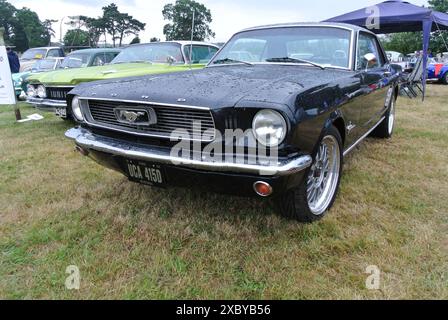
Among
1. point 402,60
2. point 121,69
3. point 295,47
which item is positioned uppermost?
point 295,47

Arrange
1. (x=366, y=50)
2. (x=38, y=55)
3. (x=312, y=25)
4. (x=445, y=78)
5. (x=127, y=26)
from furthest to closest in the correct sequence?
(x=127, y=26), (x=445, y=78), (x=38, y=55), (x=366, y=50), (x=312, y=25)

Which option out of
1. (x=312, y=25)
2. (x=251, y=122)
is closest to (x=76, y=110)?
(x=251, y=122)

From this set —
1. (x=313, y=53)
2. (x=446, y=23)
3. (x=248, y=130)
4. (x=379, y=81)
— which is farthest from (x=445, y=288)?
(x=446, y=23)

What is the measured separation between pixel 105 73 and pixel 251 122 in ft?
12.1

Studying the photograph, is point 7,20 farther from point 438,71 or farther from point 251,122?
point 251,122

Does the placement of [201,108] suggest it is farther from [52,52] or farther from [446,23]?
[52,52]

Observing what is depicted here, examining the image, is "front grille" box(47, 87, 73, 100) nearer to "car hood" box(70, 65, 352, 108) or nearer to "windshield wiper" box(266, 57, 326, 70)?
"car hood" box(70, 65, 352, 108)

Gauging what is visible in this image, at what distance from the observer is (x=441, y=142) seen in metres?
4.64

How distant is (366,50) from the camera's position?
3582mm

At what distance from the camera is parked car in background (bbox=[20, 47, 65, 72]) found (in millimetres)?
12070

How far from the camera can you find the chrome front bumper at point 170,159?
186 centimetres

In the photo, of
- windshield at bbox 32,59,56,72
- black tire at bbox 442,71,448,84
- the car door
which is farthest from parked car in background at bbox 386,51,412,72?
windshield at bbox 32,59,56,72

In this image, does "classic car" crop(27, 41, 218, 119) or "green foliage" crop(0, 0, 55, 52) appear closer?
"classic car" crop(27, 41, 218, 119)

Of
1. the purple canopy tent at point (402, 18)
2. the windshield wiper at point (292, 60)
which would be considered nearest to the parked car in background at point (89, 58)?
the windshield wiper at point (292, 60)
